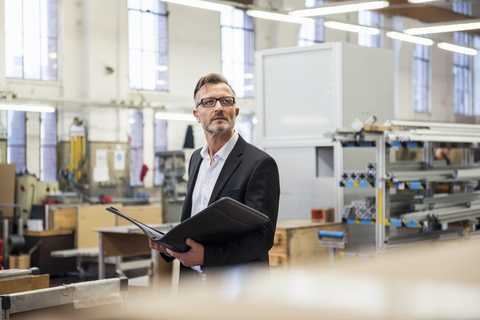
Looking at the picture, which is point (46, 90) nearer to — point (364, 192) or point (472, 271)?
point (364, 192)

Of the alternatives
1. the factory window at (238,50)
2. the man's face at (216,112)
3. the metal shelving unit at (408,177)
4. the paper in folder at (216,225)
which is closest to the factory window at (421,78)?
the factory window at (238,50)

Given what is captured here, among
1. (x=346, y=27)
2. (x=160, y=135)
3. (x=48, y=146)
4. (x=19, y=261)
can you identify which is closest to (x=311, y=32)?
(x=160, y=135)

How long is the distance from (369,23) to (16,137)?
10.7 metres

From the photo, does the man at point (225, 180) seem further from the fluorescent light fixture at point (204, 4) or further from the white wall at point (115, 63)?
the white wall at point (115, 63)

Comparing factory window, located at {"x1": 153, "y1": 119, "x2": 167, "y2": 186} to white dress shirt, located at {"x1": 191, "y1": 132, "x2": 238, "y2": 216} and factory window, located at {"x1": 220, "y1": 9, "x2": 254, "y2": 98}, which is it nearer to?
factory window, located at {"x1": 220, "y1": 9, "x2": 254, "y2": 98}

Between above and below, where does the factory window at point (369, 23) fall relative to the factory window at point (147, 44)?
above

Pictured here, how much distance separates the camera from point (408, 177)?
5359 mm

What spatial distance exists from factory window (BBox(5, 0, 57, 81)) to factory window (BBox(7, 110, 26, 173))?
2.51 feet

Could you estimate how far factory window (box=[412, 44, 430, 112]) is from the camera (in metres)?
19.3

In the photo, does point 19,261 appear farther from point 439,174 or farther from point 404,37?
point 404,37

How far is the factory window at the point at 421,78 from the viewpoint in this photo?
1926cm

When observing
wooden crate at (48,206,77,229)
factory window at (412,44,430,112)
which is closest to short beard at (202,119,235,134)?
wooden crate at (48,206,77,229)

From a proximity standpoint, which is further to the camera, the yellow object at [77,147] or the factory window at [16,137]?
the yellow object at [77,147]

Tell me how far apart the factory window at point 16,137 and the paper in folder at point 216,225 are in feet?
34.0
